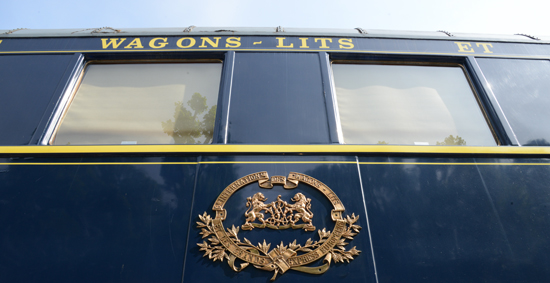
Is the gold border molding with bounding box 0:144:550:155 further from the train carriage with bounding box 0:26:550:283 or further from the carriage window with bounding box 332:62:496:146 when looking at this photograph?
the carriage window with bounding box 332:62:496:146

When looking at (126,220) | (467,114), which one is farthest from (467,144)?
(126,220)

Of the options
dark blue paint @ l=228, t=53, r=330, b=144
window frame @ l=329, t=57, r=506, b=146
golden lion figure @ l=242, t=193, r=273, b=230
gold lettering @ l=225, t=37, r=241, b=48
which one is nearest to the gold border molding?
dark blue paint @ l=228, t=53, r=330, b=144

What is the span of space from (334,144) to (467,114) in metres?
1.65

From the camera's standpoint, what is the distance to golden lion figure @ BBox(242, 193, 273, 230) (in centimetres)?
249

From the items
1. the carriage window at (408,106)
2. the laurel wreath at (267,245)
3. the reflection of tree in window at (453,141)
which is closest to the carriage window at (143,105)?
the laurel wreath at (267,245)

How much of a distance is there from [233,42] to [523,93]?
331 centimetres

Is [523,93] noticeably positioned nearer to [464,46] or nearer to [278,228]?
[464,46]

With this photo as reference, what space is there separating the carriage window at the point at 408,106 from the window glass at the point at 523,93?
9.8 inches

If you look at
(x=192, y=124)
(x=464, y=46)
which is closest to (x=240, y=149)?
(x=192, y=124)

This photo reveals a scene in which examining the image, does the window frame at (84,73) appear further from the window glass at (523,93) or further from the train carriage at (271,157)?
the window glass at (523,93)

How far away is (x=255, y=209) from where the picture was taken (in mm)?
2551

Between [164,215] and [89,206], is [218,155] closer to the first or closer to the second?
[164,215]

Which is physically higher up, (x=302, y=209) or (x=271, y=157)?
(x=271, y=157)

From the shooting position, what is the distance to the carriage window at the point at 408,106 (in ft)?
10.6
